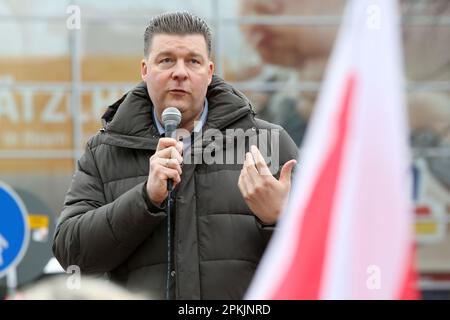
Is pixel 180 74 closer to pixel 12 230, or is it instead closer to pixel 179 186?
pixel 179 186

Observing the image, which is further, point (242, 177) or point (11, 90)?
point (11, 90)

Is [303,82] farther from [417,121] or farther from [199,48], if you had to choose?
[199,48]

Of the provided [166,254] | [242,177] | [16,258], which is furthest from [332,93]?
[16,258]

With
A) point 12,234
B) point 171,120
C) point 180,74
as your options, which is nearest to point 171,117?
point 171,120

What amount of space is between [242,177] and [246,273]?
0.26m

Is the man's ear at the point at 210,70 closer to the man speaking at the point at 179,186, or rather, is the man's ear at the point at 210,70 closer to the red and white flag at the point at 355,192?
the man speaking at the point at 179,186

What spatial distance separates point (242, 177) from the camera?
2625 millimetres

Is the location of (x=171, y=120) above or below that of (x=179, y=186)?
above

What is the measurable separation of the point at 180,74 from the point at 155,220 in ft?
1.33

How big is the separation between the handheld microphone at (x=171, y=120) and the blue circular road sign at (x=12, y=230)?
144 inches

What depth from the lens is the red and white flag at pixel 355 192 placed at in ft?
5.31

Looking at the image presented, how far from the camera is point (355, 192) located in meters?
1.64

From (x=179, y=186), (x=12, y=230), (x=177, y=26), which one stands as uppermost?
(x=177, y=26)

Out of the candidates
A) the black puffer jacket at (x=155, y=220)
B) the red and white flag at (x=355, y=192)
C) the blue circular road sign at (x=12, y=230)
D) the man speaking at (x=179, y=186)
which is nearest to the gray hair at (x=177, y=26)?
the man speaking at (x=179, y=186)
